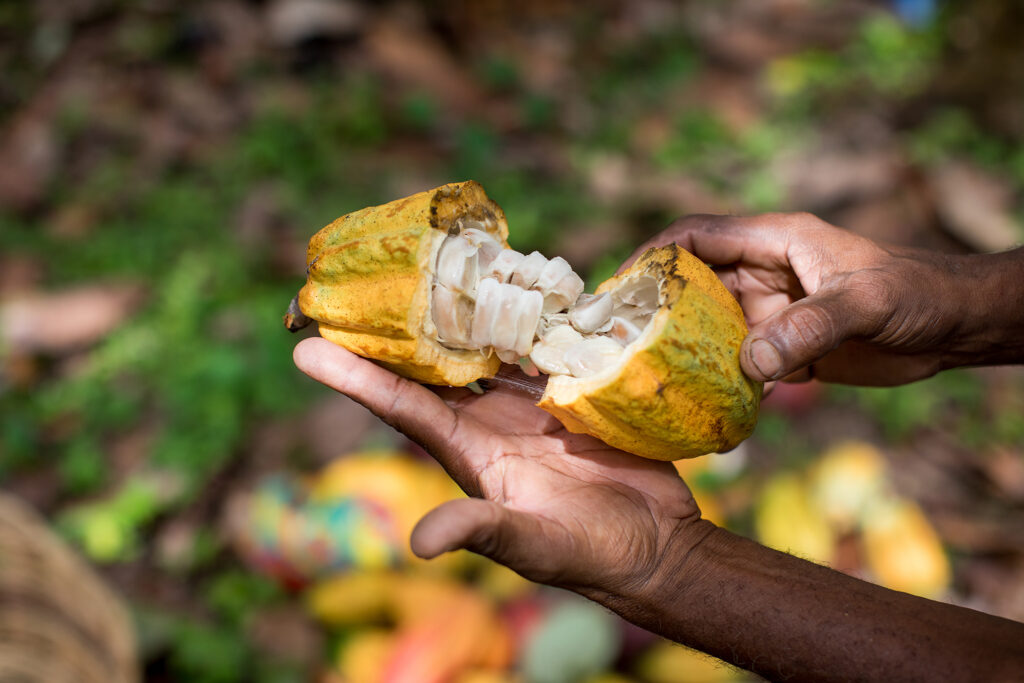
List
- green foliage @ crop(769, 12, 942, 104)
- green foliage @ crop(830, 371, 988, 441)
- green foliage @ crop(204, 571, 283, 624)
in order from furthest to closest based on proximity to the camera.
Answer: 1. green foliage @ crop(769, 12, 942, 104)
2. green foliage @ crop(830, 371, 988, 441)
3. green foliage @ crop(204, 571, 283, 624)

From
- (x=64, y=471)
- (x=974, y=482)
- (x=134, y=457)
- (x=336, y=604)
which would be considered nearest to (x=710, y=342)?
(x=336, y=604)

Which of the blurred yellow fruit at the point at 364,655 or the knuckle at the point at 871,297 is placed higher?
the knuckle at the point at 871,297

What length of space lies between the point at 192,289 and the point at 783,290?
2577mm

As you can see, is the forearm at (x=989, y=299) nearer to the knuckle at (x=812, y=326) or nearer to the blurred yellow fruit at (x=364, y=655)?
the knuckle at (x=812, y=326)

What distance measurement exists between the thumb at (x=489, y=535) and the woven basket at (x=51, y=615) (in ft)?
4.48

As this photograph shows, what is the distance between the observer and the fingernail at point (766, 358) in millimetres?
1231

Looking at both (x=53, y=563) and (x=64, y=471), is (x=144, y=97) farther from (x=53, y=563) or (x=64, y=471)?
(x=53, y=563)

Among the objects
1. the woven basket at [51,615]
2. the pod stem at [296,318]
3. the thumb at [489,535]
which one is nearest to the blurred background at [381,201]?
the woven basket at [51,615]

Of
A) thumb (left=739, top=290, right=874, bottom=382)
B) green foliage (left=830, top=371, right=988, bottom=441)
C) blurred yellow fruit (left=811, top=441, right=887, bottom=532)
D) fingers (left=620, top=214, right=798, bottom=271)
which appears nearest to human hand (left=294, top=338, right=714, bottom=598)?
thumb (left=739, top=290, right=874, bottom=382)

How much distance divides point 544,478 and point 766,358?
1.48ft

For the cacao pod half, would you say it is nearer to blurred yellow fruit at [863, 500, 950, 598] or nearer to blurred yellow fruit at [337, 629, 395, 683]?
blurred yellow fruit at [337, 629, 395, 683]

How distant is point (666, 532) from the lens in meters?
1.38

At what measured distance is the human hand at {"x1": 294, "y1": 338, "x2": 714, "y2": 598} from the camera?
3.92ft

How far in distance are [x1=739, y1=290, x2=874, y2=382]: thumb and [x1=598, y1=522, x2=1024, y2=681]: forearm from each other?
0.36 meters
